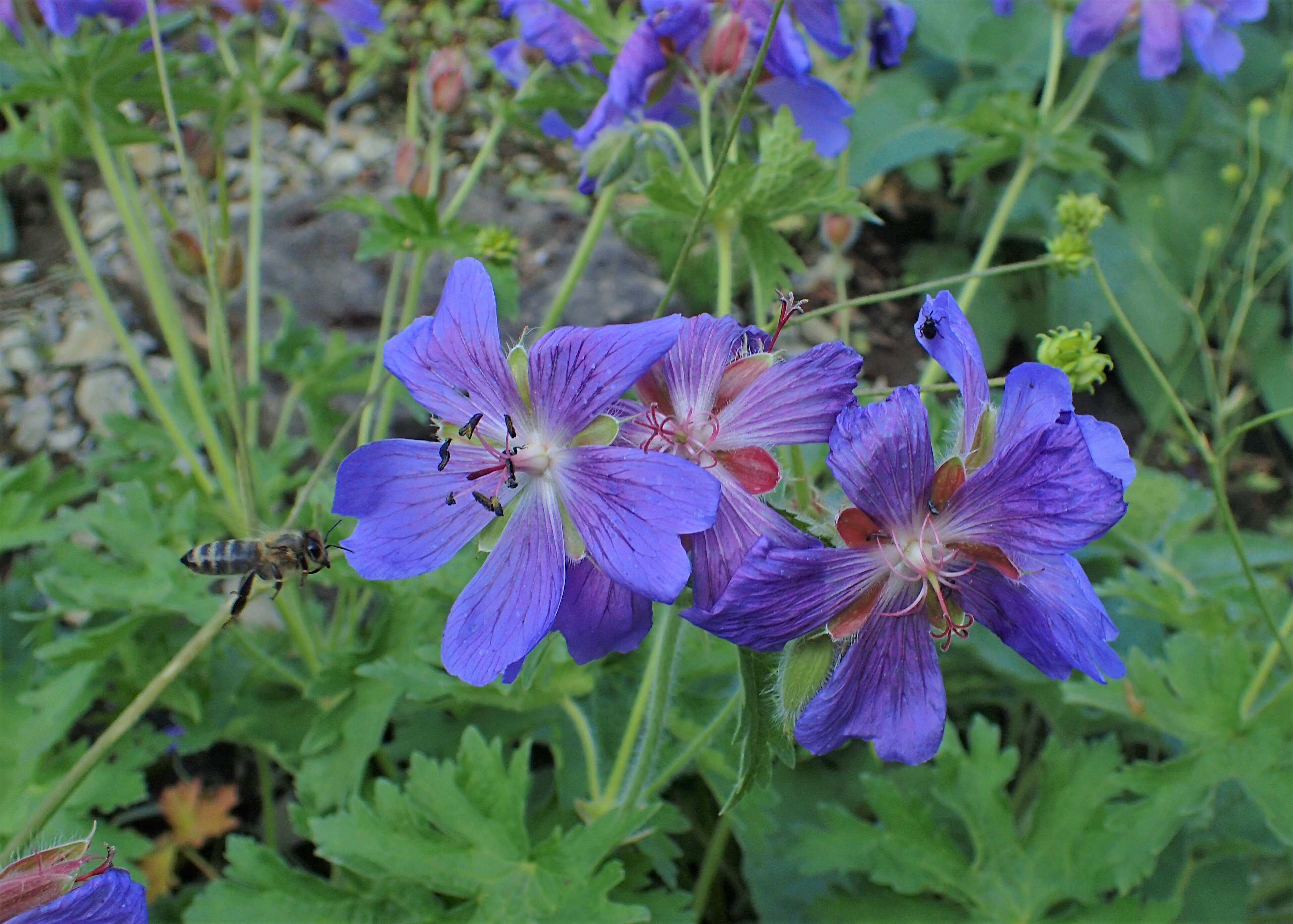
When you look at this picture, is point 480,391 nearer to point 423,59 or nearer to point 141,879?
point 141,879

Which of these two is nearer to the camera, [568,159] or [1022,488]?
[1022,488]

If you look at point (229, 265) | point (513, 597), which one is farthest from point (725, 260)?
point (229, 265)

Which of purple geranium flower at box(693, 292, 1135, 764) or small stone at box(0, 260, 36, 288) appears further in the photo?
small stone at box(0, 260, 36, 288)

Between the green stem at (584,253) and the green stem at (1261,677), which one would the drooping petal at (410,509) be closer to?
the green stem at (584,253)

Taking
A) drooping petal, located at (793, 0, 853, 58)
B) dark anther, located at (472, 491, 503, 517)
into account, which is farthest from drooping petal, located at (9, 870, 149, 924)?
drooping petal, located at (793, 0, 853, 58)

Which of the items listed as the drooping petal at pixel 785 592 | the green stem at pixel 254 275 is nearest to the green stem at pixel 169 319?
the green stem at pixel 254 275

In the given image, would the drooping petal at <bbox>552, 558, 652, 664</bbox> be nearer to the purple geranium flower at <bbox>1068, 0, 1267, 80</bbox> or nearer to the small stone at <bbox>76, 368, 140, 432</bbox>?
the purple geranium flower at <bbox>1068, 0, 1267, 80</bbox>

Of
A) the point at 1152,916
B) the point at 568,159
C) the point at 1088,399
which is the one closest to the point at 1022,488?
the point at 1152,916
